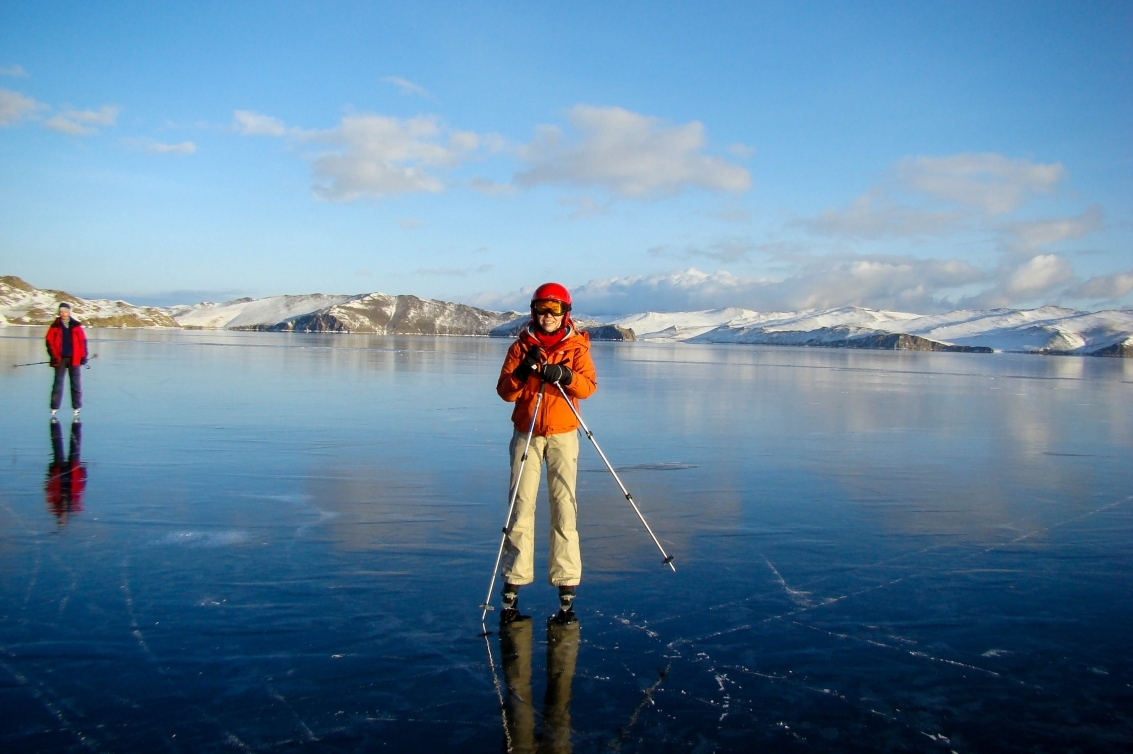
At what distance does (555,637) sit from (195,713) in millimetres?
2226

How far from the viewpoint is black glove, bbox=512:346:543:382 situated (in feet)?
19.6

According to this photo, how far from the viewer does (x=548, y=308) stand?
6.07 metres

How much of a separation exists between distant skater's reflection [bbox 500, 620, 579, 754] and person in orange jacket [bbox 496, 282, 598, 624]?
27 centimetres

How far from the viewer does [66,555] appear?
277 inches

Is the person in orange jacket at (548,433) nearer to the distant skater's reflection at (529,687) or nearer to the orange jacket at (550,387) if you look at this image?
the orange jacket at (550,387)

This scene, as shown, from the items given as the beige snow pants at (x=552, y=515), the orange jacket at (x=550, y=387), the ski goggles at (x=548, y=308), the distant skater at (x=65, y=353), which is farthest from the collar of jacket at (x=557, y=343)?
the distant skater at (x=65, y=353)

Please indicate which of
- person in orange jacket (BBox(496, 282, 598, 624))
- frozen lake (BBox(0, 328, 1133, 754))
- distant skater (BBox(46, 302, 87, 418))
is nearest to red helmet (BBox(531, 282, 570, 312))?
person in orange jacket (BBox(496, 282, 598, 624))

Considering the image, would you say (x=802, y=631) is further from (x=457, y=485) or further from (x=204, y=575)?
(x=457, y=485)

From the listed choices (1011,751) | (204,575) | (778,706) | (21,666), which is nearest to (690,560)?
(778,706)

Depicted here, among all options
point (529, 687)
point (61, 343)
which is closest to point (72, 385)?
point (61, 343)

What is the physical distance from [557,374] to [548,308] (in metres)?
0.54

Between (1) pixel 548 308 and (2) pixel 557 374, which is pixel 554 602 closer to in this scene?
(2) pixel 557 374

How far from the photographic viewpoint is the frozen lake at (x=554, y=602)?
436cm

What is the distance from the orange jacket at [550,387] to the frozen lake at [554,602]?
139cm
